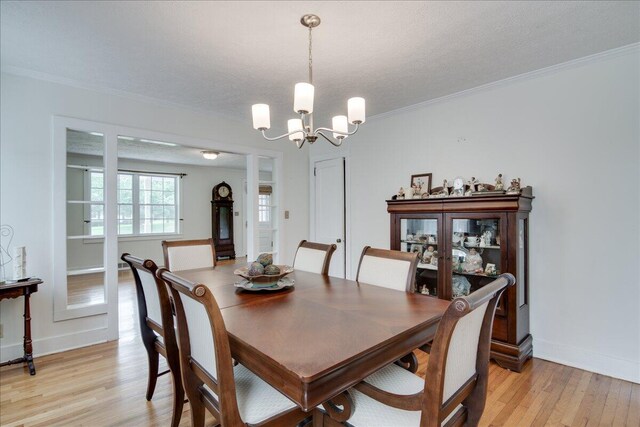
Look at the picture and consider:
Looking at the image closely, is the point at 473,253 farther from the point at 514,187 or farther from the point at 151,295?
the point at 151,295

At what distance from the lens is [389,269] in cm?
203

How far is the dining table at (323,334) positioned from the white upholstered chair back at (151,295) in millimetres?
322

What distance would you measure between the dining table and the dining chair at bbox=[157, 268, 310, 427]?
0.09m

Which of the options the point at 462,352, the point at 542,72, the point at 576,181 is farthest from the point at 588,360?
the point at 542,72

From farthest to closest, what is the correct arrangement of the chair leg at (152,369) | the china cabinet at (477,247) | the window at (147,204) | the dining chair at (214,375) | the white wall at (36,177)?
the window at (147,204) < the white wall at (36,177) < the china cabinet at (477,247) < the chair leg at (152,369) < the dining chair at (214,375)

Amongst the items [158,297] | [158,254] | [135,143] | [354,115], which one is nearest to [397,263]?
[354,115]

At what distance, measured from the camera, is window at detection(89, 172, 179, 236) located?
21.0ft

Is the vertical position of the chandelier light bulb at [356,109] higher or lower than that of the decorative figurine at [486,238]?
higher

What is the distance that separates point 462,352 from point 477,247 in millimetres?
1950

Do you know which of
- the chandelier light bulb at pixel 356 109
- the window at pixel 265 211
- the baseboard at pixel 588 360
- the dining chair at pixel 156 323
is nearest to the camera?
the dining chair at pixel 156 323

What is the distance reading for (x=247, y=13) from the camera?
1868 millimetres

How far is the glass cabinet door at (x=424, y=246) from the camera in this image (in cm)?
299

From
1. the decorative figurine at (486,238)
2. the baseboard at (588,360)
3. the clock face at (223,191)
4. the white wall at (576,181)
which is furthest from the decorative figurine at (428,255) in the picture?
the clock face at (223,191)

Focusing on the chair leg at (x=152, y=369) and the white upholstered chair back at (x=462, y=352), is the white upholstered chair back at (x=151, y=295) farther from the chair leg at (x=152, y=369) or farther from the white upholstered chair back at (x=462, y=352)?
the white upholstered chair back at (x=462, y=352)
